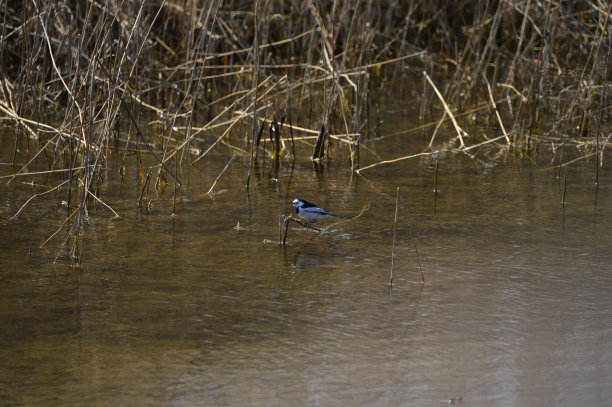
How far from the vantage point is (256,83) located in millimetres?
4414

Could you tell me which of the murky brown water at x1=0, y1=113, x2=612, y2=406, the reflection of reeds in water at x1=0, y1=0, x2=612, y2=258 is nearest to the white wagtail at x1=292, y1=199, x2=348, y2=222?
the murky brown water at x1=0, y1=113, x2=612, y2=406

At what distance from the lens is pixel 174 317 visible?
2814mm

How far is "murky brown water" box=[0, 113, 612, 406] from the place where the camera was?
2.35 meters

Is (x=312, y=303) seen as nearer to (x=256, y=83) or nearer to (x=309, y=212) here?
(x=309, y=212)

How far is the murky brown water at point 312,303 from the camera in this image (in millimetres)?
2354

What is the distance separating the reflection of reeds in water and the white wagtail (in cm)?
65

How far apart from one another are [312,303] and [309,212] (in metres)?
0.91

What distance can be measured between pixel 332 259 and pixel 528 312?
88 cm

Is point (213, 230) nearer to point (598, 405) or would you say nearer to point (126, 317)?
point (126, 317)

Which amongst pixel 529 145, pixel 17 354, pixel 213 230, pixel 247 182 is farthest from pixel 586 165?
pixel 17 354

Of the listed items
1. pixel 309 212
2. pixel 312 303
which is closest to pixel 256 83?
pixel 309 212

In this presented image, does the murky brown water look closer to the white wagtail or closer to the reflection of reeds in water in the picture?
the white wagtail

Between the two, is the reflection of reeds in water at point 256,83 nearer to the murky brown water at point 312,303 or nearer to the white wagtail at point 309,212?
the murky brown water at point 312,303

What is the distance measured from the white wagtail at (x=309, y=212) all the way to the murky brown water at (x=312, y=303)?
0.08 metres
